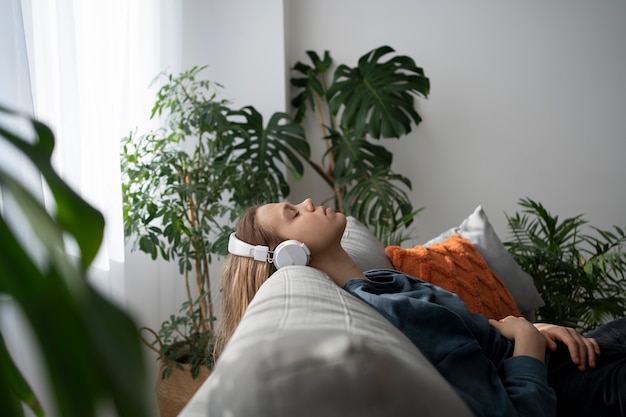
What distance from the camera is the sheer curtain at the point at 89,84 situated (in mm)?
1646

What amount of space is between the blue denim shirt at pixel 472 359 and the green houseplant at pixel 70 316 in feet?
3.02

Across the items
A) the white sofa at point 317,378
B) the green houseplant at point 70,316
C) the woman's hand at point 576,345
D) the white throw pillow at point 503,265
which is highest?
the green houseplant at point 70,316

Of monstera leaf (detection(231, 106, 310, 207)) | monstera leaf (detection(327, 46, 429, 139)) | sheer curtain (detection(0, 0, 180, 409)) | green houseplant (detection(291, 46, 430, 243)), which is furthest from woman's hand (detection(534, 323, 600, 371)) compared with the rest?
monstera leaf (detection(327, 46, 429, 139))

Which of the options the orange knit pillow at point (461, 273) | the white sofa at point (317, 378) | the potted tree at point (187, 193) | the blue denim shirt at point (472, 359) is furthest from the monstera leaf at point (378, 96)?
the white sofa at point (317, 378)

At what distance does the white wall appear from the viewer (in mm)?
3918

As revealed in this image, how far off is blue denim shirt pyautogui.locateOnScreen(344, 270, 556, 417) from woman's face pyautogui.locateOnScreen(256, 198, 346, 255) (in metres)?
0.19

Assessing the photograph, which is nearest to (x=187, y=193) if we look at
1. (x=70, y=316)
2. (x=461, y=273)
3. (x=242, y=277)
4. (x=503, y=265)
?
(x=242, y=277)

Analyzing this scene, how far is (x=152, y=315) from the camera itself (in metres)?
2.87

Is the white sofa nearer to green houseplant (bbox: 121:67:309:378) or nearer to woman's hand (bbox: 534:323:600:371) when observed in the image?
woman's hand (bbox: 534:323:600:371)

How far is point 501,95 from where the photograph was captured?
156 inches

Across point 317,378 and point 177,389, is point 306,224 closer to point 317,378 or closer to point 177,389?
point 317,378

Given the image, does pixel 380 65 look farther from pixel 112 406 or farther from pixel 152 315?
pixel 112 406

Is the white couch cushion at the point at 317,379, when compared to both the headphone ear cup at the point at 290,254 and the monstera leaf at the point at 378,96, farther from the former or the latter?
the monstera leaf at the point at 378,96

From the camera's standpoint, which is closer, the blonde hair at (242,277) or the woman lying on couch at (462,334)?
the woman lying on couch at (462,334)
